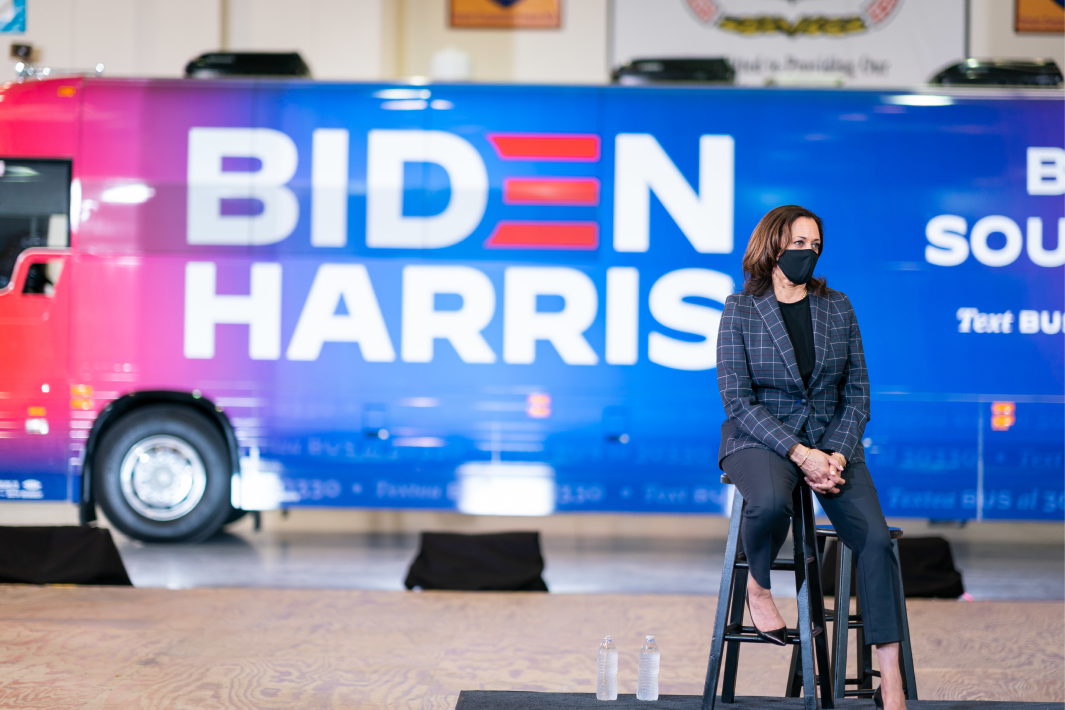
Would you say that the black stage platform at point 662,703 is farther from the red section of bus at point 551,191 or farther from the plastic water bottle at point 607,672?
the red section of bus at point 551,191

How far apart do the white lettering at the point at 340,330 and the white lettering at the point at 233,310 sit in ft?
0.61

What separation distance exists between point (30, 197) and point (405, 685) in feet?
15.6

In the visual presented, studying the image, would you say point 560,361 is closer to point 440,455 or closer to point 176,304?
point 440,455

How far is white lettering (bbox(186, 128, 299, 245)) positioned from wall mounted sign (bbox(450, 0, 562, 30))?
15.5 feet

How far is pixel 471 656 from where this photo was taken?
403cm

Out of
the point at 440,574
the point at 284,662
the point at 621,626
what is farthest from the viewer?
the point at 440,574

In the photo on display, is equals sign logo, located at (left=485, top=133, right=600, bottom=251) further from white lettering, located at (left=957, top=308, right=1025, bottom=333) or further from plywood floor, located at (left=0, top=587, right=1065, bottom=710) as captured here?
white lettering, located at (left=957, top=308, right=1025, bottom=333)

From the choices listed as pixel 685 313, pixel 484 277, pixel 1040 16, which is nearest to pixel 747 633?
pixel 685 313

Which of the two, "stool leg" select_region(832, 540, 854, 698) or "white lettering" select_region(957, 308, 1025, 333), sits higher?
"white lettering" select_region(957, 308, 1025, 333)

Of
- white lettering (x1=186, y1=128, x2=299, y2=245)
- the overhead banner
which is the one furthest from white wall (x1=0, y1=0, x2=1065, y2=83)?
white lettering (x1=186, y1=128, x2=299, y2=245)

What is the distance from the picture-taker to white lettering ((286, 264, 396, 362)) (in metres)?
6.29

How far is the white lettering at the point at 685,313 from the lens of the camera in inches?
245

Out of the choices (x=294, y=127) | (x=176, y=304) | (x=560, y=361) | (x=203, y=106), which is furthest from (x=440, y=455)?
(x=203, y=106)

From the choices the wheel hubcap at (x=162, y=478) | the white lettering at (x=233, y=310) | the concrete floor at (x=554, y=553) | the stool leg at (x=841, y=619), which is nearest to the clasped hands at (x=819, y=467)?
the stool leg at (x=841, y=619)
